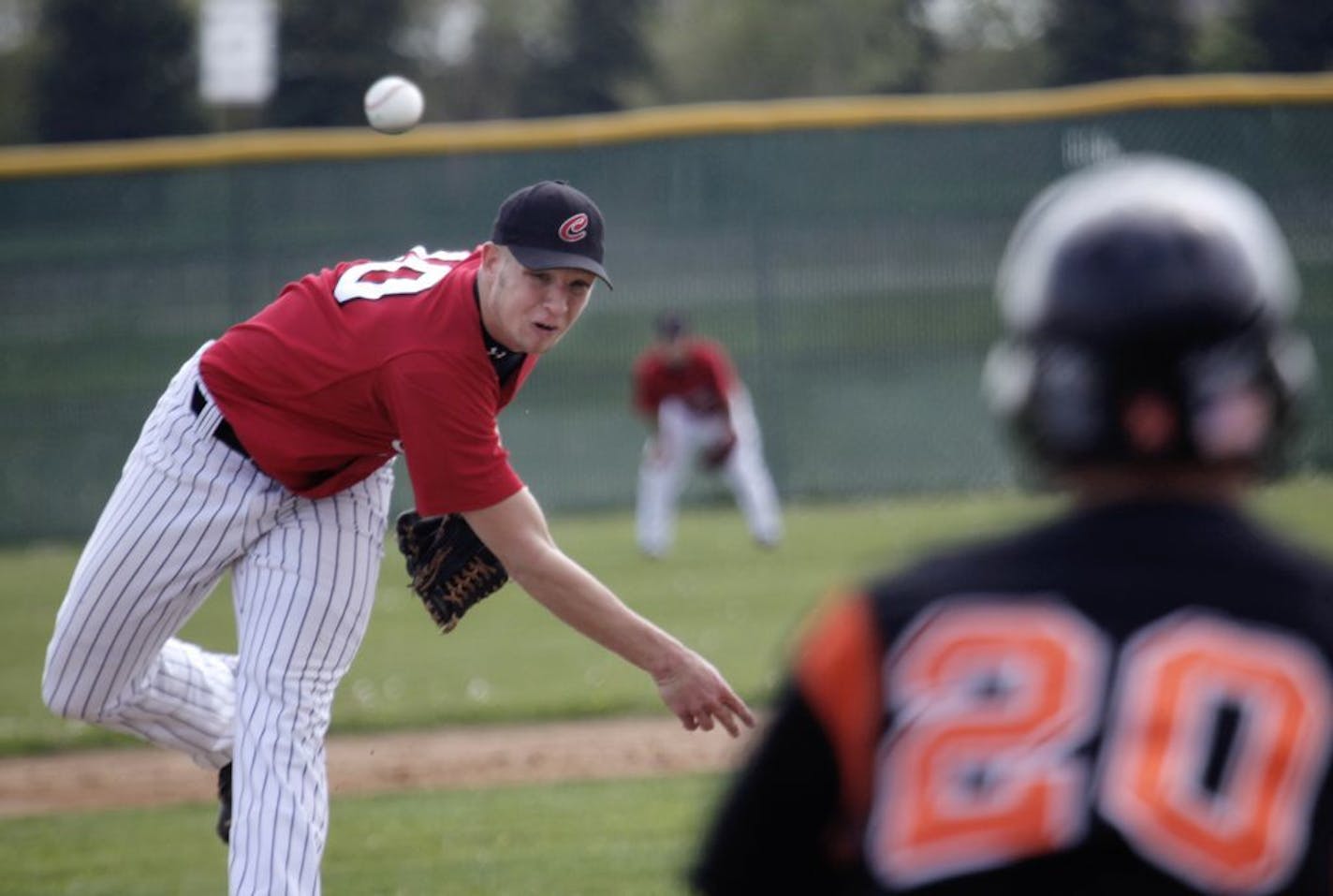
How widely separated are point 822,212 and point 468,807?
33.3 feet

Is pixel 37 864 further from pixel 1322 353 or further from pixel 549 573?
pixel 1322 353

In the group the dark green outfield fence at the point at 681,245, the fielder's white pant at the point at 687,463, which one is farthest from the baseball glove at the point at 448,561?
the dark green outfield fence at the point at 681,245

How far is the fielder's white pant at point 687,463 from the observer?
43.7ft

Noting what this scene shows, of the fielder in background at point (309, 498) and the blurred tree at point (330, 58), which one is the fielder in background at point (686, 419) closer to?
the fielder in background at point (309, 498)

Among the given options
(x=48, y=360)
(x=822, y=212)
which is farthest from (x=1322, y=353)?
(x=48, y=360)

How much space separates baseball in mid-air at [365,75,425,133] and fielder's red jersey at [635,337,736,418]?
701cm

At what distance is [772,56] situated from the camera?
1364 inches

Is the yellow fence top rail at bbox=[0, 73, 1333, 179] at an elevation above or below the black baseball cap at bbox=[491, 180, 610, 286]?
below

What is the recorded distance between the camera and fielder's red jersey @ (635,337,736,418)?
545 inches

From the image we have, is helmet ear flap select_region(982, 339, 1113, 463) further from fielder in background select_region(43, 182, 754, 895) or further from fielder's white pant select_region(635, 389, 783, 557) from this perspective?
fielder's white pant select_region(635, 389, 783, 557)

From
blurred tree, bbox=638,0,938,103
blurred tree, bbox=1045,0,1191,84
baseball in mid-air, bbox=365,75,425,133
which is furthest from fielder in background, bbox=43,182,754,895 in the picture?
blurred tree, bbox=638,0,938,103

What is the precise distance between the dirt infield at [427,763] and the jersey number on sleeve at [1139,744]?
17.2 feet

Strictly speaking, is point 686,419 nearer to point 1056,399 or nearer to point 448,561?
point 448,561

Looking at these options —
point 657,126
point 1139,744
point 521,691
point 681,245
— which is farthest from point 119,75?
point 1139,744
